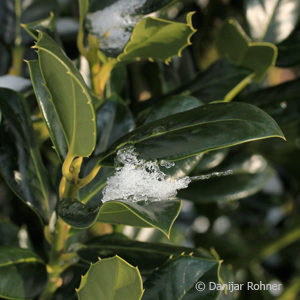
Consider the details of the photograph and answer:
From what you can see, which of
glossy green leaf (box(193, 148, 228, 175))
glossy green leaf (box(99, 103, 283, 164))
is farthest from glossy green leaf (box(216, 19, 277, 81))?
glossy green leaf (box(99, 103, 283, 164))

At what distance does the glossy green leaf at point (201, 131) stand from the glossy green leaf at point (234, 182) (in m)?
0.38

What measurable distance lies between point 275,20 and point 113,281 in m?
0.63

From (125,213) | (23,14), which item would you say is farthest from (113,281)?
(23,14)

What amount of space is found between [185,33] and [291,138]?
483 millimetres

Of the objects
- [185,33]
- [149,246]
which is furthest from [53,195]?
[185,33]

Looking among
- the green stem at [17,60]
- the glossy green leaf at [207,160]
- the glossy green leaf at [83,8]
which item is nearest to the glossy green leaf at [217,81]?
the glossy green leaf at [207,160]

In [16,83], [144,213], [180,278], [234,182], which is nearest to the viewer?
[144,213]

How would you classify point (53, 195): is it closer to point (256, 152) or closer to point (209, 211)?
point (256, 152)

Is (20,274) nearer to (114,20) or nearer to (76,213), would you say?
(76,213)

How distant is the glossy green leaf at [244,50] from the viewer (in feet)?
2.38

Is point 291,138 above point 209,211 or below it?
above

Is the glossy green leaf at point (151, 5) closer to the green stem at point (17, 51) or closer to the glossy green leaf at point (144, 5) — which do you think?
the glossy green leaf at point (144, 5)

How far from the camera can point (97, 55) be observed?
64cm

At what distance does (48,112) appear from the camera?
1.72 ft
